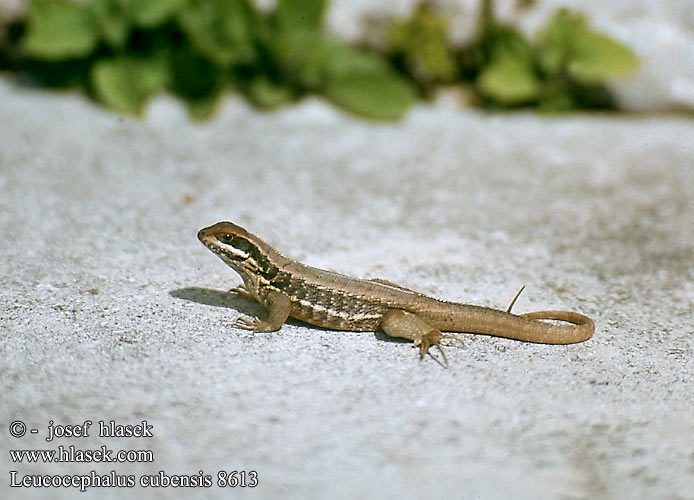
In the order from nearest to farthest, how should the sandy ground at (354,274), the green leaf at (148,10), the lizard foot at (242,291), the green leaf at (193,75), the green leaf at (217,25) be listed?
the sandy ground at (354,274)
the lizard foot at (242,291)
the green leaf at (148,10)
the green leaf at (217,25)
the green leaf at (193,75)

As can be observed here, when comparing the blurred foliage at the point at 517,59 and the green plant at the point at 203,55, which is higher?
the blurred foliage at the point at 517,59

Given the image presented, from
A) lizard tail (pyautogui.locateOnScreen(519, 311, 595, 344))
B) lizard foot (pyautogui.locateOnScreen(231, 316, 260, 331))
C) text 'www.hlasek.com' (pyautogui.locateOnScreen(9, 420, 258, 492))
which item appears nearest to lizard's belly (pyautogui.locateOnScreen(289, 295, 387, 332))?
lizard foot (pyautogui.locateOnScreen(231, 316, 260, 331))

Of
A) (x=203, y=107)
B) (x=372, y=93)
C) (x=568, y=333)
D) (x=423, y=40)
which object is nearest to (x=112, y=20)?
(x=203, y=107)

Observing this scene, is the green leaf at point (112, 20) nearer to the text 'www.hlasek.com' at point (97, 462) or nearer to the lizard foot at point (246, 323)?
the lizard foot at point (246, 323)

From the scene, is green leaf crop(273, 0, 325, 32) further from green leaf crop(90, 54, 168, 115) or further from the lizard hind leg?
the lizard hind leg

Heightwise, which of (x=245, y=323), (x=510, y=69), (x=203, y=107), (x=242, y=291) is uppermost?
(x=510, y=69)

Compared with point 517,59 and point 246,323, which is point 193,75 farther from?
point 246,323

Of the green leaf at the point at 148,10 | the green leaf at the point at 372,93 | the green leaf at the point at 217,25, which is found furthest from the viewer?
the green leaf at the point at 372,93

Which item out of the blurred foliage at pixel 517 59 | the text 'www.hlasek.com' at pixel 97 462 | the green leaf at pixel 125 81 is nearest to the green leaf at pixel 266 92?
the green leaf at pixel 125 81
